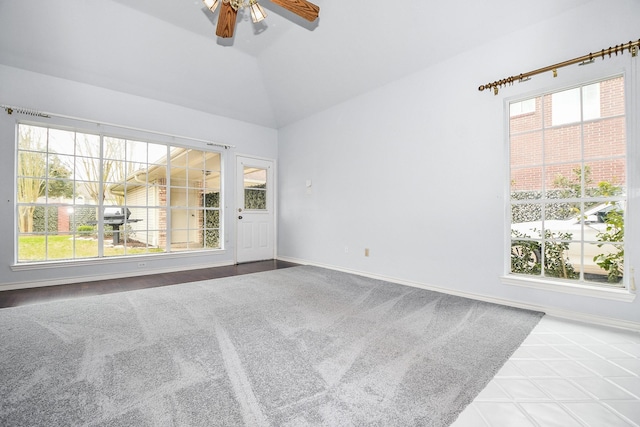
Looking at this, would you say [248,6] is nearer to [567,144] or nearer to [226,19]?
[226,19]

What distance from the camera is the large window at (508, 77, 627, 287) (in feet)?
7.84

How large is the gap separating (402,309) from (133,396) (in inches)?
84.9

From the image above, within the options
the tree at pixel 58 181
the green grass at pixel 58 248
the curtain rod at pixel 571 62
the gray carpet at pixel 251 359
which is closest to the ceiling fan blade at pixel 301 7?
the curtain rod at pixel 571 62

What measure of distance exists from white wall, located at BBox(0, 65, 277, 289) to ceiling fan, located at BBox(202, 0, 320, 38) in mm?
2334

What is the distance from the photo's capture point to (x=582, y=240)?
244 cm

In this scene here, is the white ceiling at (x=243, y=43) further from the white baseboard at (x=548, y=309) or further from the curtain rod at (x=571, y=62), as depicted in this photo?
the white baseboard at (x=548, y=309)

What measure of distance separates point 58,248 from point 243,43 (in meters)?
3.89

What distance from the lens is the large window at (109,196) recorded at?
11.6ft

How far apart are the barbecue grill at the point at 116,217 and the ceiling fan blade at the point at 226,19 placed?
3083mm

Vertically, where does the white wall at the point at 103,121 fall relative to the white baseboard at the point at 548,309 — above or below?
above

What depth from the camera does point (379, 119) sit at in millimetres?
3893

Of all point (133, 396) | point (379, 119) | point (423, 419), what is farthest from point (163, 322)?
point (379, 119)

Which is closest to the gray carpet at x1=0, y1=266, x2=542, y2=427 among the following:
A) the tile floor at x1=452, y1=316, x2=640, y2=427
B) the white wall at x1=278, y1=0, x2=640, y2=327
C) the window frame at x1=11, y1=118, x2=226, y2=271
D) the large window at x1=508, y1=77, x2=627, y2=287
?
the tile floor at x1=452, y1=316, x2=640, y2=427

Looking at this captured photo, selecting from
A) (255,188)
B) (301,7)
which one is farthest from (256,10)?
(255,188)
